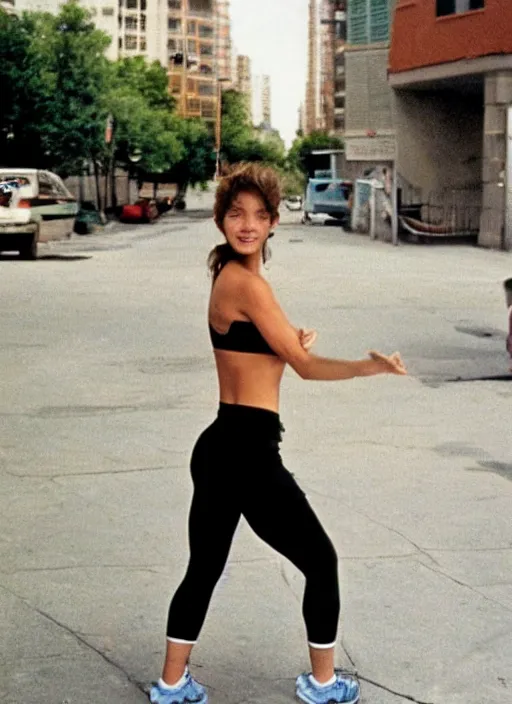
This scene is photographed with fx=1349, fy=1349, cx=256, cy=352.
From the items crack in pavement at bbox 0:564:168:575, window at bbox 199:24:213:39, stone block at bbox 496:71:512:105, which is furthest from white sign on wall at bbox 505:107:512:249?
window at bbox 199:24:213:39

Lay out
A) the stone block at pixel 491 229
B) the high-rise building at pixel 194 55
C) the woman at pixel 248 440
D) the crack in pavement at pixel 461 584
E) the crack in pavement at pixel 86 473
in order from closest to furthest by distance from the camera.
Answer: the woman at pixel 248 440 < the crack in pavement at pixel 461 584 < the crack in pavement at pixel 86 473 < the stone block at pixel 491 229 < the high-rise building at pixel 194 55

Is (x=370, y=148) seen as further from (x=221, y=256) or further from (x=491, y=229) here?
(x=221, y=256)

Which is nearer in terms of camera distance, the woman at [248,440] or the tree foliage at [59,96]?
the woman at [248,440]

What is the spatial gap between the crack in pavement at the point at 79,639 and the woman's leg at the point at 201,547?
248 mm

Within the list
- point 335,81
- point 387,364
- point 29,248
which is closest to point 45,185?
point 29,248

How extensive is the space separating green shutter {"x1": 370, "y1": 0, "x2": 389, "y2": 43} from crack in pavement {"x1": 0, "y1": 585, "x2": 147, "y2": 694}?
3857cm

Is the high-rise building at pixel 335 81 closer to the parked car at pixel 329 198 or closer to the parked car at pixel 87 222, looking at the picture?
the parked car at pixel 329 198

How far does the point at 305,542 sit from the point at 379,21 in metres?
40.0

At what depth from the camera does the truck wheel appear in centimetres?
2812

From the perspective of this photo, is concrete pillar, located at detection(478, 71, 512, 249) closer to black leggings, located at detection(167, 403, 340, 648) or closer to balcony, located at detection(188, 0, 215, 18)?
black leggings, located at detection(167, 403, 340, 648)

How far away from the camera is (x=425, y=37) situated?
117ft

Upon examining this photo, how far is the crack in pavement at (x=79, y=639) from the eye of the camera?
167 inches

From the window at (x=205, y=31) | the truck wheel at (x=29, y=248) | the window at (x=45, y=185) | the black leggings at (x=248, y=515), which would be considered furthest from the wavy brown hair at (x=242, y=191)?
the window at (x=205, y=31)

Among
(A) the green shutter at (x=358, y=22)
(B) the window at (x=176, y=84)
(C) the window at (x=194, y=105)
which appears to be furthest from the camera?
(C) the window at (x=194, y=105)
